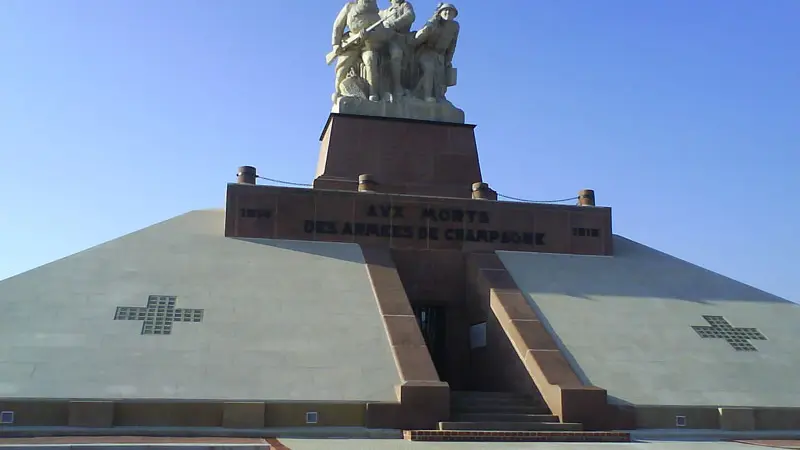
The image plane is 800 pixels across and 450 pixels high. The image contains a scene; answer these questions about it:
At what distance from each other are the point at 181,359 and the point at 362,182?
24.3ft

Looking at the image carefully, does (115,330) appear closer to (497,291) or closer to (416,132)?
(497,291)

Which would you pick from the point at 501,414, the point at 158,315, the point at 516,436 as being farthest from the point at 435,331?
the point at 158,315

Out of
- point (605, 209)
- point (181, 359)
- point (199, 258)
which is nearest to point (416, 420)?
point (181, 359)

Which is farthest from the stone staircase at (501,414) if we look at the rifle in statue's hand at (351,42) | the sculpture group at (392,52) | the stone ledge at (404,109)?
the rifle in statue's hand at (351,42)

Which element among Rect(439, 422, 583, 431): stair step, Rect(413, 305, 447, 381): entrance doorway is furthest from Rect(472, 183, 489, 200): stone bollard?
Rect(439, 422, 583, 431): stair step

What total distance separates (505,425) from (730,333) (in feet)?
20.7

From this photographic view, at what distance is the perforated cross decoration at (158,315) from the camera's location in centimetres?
1370

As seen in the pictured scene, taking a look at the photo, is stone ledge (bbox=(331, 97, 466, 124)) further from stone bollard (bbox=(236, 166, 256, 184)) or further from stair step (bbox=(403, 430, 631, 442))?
stair step (bbox=(403, 430, 631, 442))

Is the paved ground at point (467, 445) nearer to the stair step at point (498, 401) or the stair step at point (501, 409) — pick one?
the stair step at point (501, 409)

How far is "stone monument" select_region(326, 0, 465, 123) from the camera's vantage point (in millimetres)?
21422

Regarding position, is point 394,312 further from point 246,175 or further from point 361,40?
point 361,40

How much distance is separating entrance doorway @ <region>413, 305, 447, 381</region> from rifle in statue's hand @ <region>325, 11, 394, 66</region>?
767 cm

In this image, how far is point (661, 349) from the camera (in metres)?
15.0

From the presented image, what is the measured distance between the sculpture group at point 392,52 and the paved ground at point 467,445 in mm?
11923
